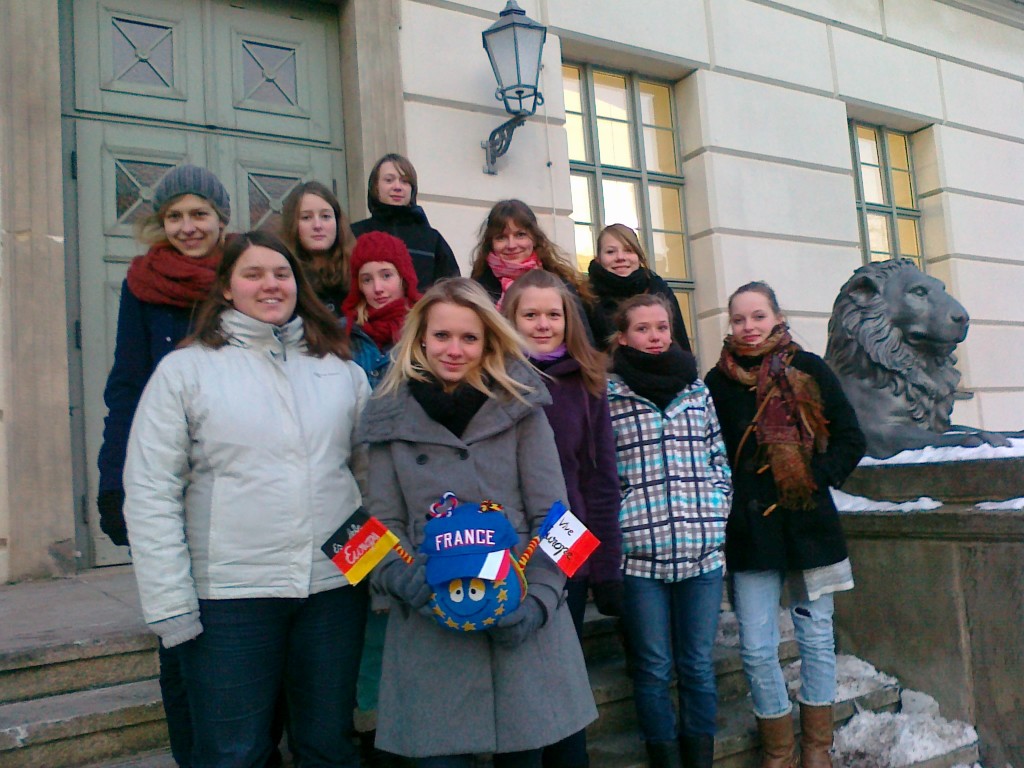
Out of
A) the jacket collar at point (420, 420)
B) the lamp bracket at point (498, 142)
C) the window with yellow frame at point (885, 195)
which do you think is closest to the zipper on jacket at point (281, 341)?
the jacket collar at point (420, 420)

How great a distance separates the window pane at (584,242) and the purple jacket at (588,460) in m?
4.07

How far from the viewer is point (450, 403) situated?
242 cm

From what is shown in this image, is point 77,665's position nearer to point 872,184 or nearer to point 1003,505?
point 1003,505

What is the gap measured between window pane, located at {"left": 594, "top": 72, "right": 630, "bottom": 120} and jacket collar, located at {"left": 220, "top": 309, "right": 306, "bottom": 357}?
5.32 m

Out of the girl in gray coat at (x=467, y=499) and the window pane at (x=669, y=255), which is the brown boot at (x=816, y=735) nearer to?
the girl in gray coat at (x=467, y=499)

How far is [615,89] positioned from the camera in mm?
7246

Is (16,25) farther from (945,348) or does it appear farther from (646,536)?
(945,348)

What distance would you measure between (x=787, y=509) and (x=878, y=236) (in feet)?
21.1

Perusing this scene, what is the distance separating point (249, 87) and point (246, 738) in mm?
4448

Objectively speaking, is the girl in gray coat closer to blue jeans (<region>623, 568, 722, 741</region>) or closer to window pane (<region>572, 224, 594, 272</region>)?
blue jeans (<region>623, 568, 722, 741</region>)

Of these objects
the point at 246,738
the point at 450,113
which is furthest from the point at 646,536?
the point at 450,113

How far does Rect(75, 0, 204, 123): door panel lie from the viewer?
16.4ft

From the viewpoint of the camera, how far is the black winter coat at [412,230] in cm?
380

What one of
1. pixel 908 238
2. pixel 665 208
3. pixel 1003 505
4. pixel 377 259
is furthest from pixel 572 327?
pixel 908 238
